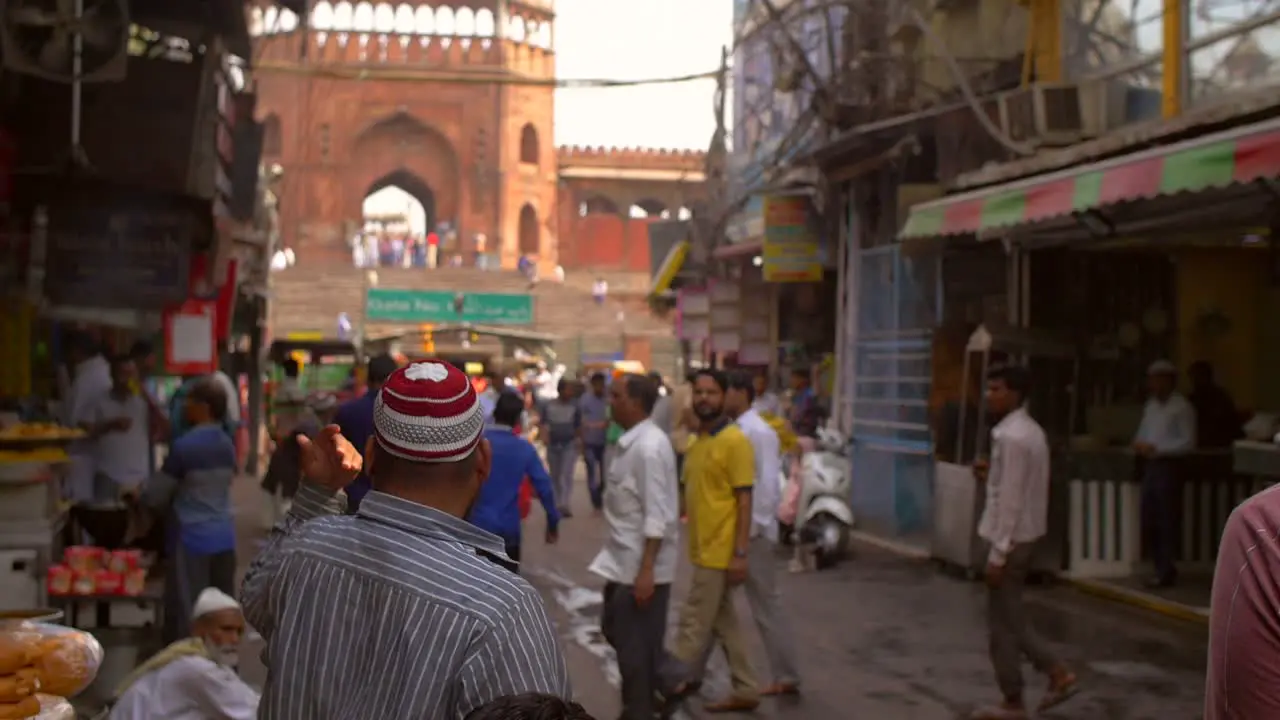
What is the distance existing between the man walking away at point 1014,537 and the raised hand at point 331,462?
4.34 m

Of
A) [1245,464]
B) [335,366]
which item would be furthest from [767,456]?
[335,366]

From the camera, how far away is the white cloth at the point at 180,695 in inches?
176

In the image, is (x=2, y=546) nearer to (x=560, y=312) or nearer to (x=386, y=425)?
(x=386, y=425)

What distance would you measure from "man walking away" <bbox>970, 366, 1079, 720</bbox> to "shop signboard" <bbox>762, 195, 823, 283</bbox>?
387 inches

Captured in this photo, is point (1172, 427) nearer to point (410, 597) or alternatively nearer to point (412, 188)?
point (410, 597)

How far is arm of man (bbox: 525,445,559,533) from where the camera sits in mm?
6867

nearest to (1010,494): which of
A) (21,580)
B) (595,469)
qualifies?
(21,580)

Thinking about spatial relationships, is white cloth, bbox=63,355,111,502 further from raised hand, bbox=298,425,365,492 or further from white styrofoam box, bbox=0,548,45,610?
raised hand, bbox=298,425,365,492

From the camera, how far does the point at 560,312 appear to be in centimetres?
4691

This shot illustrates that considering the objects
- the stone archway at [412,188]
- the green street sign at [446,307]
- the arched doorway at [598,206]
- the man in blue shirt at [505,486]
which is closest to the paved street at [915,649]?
the man in blue shirt at [505,486]

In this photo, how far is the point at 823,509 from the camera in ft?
40.8

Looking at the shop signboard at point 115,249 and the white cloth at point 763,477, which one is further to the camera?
the shop signboard at point 115,249

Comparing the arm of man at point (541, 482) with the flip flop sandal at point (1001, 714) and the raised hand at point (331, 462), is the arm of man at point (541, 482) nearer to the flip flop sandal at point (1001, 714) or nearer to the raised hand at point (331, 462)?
the flip flop sandal at point (1001, 714)

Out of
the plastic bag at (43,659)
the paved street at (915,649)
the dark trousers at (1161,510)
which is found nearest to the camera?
the plastic bag at (43,659)
